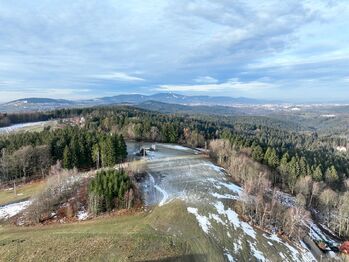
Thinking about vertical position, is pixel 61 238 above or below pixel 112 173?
below

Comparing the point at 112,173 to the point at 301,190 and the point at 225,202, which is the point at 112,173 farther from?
the point at 301,190

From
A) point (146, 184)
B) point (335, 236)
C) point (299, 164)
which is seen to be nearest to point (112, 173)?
point (146, 184)

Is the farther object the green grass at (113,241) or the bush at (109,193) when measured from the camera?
the bush at (109,193)

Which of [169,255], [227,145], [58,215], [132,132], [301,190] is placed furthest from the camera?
[132,132]

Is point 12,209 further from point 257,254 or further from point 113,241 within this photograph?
point 257,254

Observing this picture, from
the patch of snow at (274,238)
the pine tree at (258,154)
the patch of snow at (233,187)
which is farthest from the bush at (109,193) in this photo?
the pine tree at (258,154)

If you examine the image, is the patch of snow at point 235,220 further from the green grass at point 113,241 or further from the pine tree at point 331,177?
the pine tree at point 331,177
